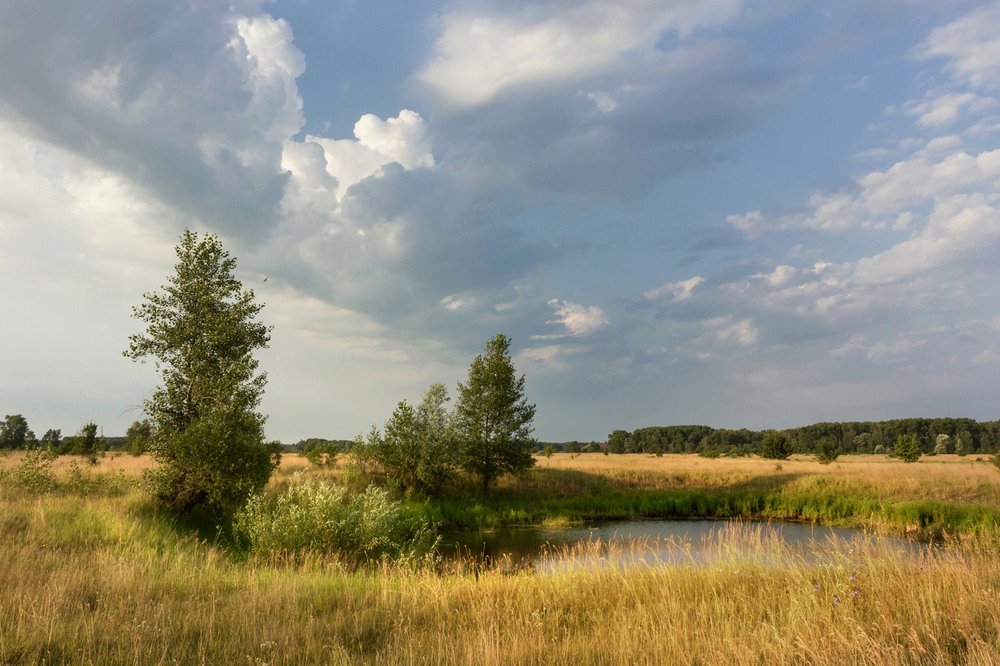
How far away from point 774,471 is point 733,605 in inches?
1494

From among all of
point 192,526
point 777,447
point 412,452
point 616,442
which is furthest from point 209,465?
point 616,442

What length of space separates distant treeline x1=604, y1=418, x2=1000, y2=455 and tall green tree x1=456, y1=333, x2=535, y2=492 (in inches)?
3633

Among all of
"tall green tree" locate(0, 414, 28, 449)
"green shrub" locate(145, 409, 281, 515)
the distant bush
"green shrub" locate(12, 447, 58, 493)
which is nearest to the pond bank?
"green shrub" locate(145, 409, 281, 515)

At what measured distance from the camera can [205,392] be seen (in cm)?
2058

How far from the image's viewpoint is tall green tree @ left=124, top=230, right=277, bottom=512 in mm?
18922

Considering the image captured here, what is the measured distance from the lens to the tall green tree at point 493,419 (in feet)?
108

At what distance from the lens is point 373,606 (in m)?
7.33

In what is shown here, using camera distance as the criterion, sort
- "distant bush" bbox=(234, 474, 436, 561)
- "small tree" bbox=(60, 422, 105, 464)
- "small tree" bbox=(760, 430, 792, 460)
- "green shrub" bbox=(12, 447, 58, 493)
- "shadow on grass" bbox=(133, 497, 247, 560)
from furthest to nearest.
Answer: "small tree" bbox=(760, 430, 792, 460) < "small tree" bbox=(60, 422, 105, 464) < "green shrub" bbox=(12, 447, 58, 493) < "shadow on grass" bbox=(133, 497, 247, 560) < "distant bush" bbox=(234, 474, 436, 561)

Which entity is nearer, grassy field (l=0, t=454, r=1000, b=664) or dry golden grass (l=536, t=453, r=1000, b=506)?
grassy field (l=0, t=454, r=1000, b=664)

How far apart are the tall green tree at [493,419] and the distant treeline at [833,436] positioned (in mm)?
92272

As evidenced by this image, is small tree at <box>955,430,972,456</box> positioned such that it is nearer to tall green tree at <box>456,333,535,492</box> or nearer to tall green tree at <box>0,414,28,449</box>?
tall green tree at <box>456,333,535,492</box>

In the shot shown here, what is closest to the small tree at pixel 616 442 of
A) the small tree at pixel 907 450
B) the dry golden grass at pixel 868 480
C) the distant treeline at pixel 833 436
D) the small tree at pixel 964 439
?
the distant treeline at pixel 833 436

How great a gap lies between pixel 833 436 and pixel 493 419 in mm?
136819

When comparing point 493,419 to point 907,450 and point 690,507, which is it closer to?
point 690,507
